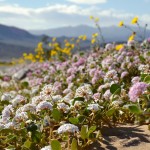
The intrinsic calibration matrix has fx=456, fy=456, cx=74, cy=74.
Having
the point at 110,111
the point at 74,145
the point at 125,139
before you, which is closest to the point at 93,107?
the point at 110,111

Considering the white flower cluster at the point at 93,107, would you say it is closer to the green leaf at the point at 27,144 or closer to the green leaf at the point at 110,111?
the green leaf at the point at 110,111

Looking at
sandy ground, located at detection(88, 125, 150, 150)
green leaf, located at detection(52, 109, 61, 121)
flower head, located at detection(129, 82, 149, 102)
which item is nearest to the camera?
flower head, located at detection(129, 82, 149, 102)

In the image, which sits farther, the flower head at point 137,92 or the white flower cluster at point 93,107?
the white flower cluster at point 93,107

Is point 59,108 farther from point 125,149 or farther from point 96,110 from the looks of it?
point 125,149

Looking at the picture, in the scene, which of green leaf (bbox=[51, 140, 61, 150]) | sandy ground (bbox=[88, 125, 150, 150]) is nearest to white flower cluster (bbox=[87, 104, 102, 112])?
sandy ground (bbox=[88, 125, 150, 150])

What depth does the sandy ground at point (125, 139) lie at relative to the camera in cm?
345

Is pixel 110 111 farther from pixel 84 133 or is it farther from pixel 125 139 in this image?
pixel 84 133

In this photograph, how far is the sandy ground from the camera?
3.45 metres

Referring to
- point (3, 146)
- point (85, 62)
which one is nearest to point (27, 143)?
point (3, 146)

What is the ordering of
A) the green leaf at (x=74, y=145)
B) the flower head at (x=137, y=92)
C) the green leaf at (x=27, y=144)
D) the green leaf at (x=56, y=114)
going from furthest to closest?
the green leaf at (x=56, y=114) → the green leaf at (x=27, y=144) → the green leaf at (x=74, y=145) → the flower head at (x=137, y=92)

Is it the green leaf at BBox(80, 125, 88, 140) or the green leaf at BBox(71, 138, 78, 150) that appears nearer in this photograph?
the green leaf at BBox(71, 138, 78, 150)

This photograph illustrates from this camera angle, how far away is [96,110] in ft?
12.7

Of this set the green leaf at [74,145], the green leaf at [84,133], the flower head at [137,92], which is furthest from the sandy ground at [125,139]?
the flower head at [137,92]

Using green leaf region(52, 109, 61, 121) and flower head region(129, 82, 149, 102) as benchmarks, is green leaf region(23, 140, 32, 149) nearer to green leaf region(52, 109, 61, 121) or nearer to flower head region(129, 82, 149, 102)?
green leaf region(52, 109, 61, 121)
